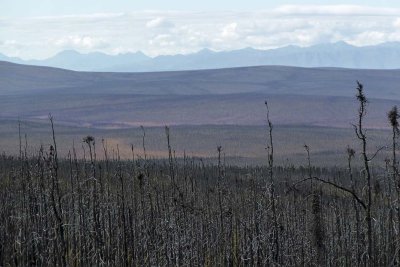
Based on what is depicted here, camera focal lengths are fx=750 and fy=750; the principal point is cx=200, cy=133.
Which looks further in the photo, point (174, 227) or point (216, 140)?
point (216, 140)

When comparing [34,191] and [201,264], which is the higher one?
[34,191]

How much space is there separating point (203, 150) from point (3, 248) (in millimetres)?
93129

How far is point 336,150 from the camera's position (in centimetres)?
10238

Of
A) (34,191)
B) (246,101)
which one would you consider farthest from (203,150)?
(34,191)

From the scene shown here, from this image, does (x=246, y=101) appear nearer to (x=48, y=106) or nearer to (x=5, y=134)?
(x=48, y=106)

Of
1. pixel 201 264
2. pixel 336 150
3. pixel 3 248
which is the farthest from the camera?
pixel 336 150

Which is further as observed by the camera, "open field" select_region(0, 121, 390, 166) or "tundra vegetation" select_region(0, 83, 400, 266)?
"open field" select_region(0, 121, 390, 166)

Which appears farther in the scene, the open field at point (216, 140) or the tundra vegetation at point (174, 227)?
the open field at point (216, 140)

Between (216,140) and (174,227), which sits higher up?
(174,227)

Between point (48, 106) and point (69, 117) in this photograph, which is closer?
point (69, 117)

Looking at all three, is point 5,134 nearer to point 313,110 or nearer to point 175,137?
point 175,137

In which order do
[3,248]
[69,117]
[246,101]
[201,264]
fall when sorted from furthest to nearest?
1. [246,101]
2. [69,117]
3. [201,264]
4. [3,248]

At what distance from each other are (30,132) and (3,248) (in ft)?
350

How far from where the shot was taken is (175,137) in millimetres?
117625
